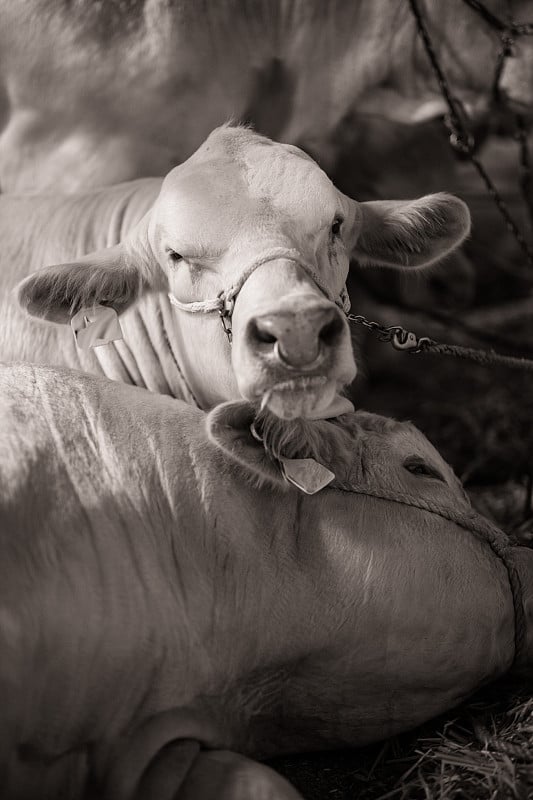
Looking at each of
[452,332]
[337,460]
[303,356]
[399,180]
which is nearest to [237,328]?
[303,356]

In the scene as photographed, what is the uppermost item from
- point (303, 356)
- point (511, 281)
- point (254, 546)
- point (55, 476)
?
point (303, 356)

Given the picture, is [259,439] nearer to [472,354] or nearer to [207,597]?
[207,597]

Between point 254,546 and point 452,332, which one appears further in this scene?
point 452,332

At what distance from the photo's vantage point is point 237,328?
7.22 feet

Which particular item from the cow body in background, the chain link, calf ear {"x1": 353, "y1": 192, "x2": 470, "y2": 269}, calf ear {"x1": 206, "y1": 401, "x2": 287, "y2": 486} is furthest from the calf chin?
the cow body in background

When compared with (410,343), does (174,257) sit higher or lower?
higher

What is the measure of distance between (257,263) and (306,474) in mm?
498

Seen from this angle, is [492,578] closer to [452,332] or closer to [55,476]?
[55,476]

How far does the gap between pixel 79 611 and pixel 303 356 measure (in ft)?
2.23

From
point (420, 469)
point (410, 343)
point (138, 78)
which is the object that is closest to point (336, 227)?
point (410, 343)

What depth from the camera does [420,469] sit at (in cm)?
245

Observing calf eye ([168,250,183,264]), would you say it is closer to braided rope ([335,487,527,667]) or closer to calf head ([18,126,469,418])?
calf head ([18,126,469,418])

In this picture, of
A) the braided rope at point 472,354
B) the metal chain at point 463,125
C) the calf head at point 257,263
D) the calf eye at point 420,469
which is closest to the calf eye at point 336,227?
the calf head at point 257,263

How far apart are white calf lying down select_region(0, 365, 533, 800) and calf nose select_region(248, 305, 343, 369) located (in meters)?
0.18
